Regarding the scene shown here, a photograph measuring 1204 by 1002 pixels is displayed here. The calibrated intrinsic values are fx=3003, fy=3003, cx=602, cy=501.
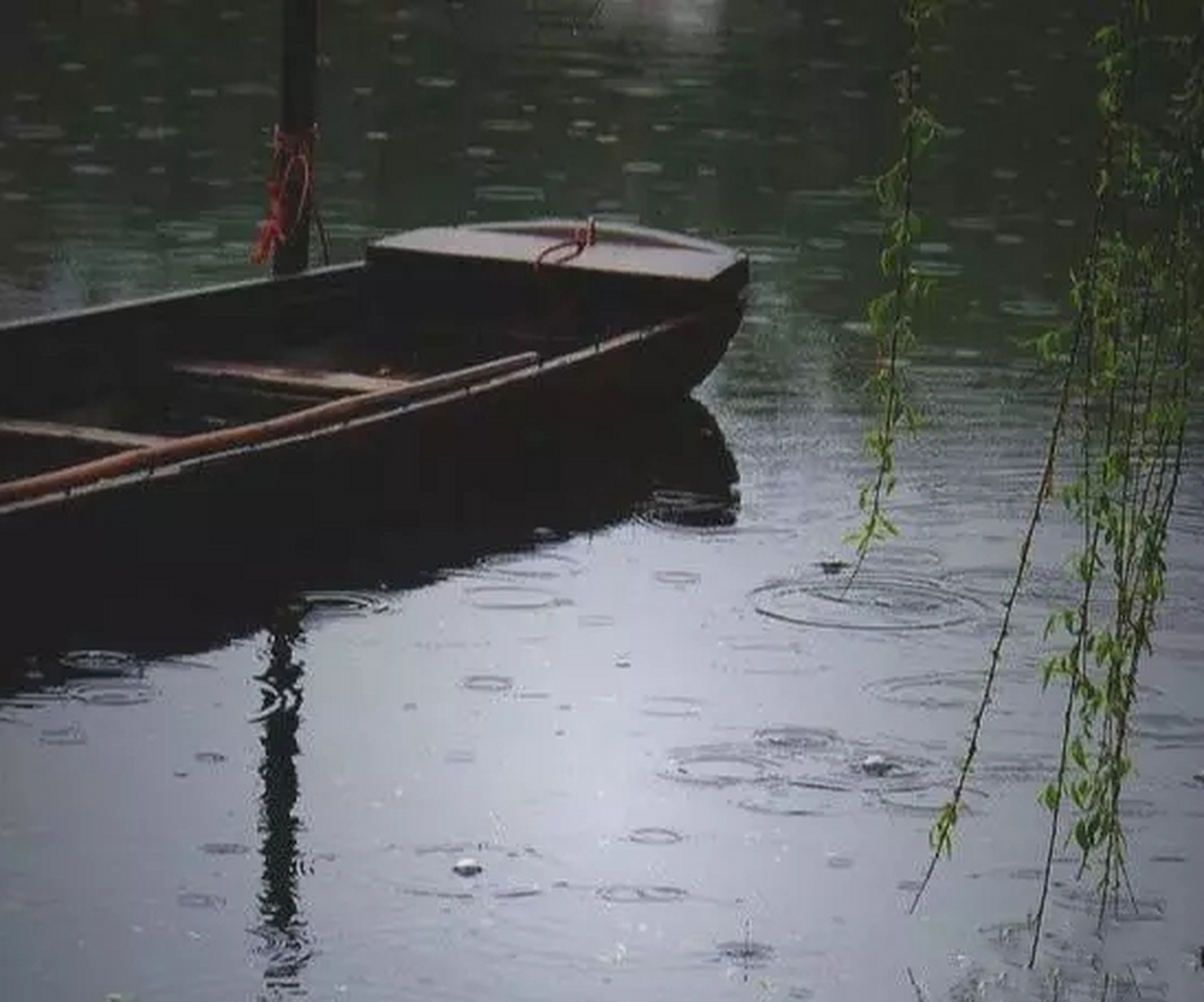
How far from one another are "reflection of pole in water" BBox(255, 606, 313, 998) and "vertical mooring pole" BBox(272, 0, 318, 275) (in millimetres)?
5606

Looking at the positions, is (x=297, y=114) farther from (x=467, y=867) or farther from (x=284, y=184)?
(x=467, y=867)

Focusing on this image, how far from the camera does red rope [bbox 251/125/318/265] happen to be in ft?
54.6

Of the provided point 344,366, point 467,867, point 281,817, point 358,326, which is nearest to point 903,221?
point 467,867

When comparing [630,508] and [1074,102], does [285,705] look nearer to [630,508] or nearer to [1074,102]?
[630,508]

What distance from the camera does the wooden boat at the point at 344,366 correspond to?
1152cm

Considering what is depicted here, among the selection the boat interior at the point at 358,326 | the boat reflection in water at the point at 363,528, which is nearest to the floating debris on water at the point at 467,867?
the boat reflection in water at the point at 363,528

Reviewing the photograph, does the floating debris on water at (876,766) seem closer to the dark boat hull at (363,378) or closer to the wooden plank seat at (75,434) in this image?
the dark boat hull at (363,378)

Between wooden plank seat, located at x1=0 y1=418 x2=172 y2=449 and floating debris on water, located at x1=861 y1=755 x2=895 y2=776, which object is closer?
floating debris on water, located at x1=861 y1=755 x2=895 y2=776

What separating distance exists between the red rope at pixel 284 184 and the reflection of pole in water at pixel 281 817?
5364mm

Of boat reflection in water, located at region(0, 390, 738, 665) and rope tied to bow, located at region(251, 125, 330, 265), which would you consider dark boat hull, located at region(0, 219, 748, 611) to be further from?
rope tied to bow, located at region(251, 125, 330, 265)

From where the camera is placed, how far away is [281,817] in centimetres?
927

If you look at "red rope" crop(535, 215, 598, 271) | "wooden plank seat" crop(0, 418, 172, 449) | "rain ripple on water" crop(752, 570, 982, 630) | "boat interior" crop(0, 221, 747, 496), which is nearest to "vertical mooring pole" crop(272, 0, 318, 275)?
"boat interior" crop(0, 221, 747, 496)

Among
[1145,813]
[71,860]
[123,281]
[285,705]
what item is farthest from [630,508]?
[123,281]

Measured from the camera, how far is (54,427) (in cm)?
1238
